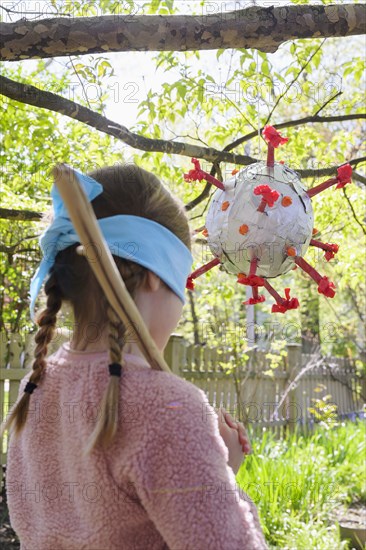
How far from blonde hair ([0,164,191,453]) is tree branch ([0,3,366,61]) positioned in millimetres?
741

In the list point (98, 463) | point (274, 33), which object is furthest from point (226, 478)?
point (274, 33)

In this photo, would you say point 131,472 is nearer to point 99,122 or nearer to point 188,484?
point 188,484

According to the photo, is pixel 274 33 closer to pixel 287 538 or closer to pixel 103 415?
pixel 103 415

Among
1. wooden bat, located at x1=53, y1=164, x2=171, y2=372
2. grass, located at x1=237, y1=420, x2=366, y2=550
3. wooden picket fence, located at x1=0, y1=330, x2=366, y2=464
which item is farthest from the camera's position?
wooden picket fence, located at x1=0, y1=330, x2=366, y2=464

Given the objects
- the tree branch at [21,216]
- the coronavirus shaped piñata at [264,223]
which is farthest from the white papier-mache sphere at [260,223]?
the tree branch at [21,216]

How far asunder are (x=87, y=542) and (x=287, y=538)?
292cm

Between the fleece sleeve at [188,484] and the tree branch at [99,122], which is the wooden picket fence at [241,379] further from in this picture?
the fleece sleeve at [188,484]

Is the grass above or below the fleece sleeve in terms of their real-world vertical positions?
below

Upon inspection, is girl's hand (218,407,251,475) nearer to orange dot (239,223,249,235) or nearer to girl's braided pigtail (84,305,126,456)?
girl's braided pigtail (84,305,126,456)

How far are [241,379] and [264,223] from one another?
5.21m

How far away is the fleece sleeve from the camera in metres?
0.86

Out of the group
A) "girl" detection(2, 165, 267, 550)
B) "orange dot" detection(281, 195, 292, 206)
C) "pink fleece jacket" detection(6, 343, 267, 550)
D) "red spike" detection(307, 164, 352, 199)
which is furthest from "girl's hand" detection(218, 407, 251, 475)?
"red spike" detection(307, 164, 352, 199)

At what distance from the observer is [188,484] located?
872 millimetres

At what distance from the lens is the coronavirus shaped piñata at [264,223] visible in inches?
60.5
